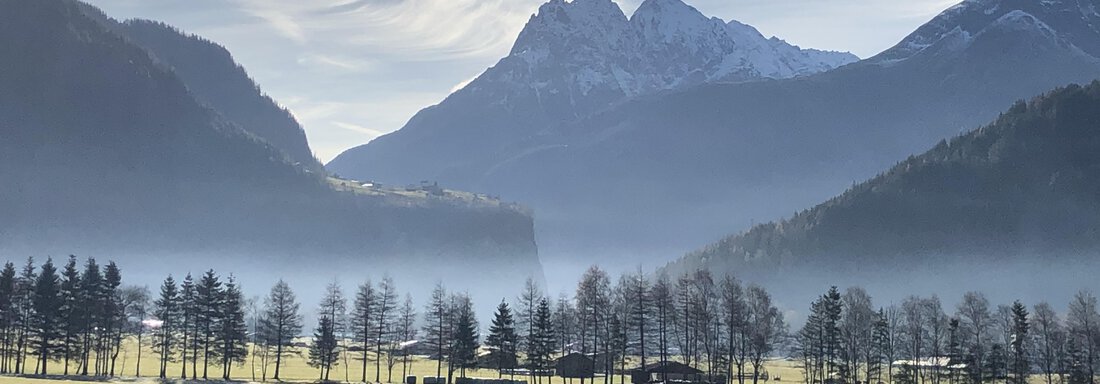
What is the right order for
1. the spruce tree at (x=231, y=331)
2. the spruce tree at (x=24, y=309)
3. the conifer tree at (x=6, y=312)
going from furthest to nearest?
the spruce tree at (x=24, y=309), the spruce tree at (x=231, y=331), the conifer tree at (x=6, y=312)

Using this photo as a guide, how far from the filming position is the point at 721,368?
165750 mm

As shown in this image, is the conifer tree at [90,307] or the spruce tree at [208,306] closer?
the conifer tree at [90,307]

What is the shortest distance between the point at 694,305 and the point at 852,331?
86.0 ft

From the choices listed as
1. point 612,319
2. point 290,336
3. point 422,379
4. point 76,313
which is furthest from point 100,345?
point 612,319

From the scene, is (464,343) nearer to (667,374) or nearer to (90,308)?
(667,374)

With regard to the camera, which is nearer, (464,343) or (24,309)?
(464,343)

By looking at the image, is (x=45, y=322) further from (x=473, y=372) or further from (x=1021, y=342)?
(x=1021, y=342)

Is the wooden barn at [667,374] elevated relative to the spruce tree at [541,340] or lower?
lower

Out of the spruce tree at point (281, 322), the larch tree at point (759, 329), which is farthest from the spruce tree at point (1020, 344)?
the spruce tree at point (281, 322)

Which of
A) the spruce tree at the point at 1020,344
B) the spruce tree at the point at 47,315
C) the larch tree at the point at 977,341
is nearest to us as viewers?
the spruce tree at the point at 47,315

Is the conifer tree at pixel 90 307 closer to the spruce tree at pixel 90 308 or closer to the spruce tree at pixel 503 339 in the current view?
the spruce tree at pixel 90 308

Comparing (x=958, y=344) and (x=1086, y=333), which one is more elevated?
(x=1086, y=333)

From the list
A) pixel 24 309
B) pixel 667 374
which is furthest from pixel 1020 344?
pixel 24 309

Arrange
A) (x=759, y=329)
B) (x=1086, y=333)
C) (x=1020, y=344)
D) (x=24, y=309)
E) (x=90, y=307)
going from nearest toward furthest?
(x=1020, y=344)
(x=90, y=307)
(x=1086, y=333)
(x=24, y=309)
(x=759, y=329)
